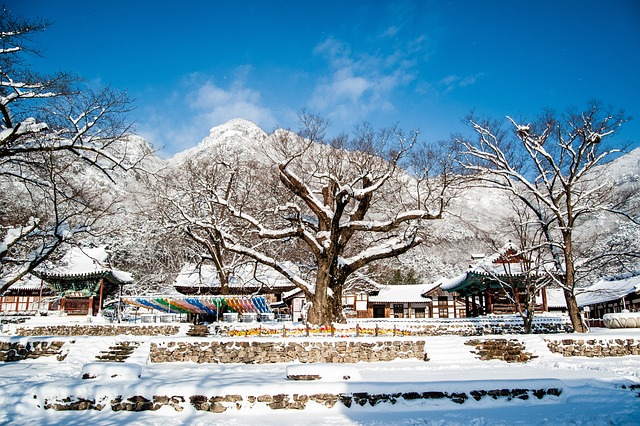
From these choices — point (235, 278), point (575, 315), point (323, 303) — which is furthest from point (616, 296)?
point (235, 278)

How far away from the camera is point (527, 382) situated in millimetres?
8898

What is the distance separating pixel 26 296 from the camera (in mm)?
38094

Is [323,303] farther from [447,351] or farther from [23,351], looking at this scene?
[23,351]

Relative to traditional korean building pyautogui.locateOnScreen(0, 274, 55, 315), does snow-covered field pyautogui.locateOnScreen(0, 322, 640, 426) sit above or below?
below

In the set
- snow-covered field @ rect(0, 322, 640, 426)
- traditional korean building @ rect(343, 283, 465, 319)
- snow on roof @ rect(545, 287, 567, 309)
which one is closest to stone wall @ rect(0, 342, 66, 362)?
snow-covered field @ rect(0, 322, 640, 426)

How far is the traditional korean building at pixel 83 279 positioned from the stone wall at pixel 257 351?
47.7 feet

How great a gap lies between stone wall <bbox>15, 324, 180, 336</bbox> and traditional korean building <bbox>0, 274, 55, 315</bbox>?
13556 mm

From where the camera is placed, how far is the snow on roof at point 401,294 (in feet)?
140

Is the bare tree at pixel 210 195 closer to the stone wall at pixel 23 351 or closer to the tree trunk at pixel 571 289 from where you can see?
the stone wall at pixel 23 351

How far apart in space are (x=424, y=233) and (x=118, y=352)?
13.9m

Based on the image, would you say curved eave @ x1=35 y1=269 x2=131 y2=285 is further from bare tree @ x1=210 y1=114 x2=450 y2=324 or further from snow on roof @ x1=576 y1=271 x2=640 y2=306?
snow on roof @ x1=576 y1=271 x2=640 y2=306

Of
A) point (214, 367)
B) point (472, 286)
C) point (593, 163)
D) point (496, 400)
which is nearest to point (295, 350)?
point (214, 367)

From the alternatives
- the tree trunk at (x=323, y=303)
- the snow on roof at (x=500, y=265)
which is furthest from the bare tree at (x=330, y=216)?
the snow on roof at (x=500, y=265)

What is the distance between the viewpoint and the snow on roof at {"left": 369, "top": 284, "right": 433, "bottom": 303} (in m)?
42.8
